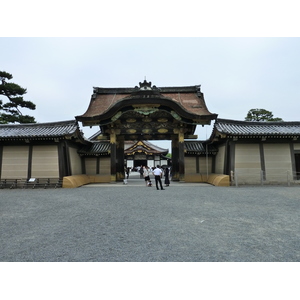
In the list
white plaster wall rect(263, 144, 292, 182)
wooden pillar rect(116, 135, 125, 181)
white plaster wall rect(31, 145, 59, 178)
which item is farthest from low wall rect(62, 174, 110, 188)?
white plaster wall rect(263, 144, 292, 182)

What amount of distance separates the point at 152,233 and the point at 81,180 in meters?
11.5

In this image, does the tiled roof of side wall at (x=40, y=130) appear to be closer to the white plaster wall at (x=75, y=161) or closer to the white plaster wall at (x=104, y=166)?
the white plaster wall at (x=75, y=161)

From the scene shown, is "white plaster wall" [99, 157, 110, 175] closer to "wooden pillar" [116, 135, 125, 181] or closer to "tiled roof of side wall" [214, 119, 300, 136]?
"wooden pillar" [116, 135, 125, 181]

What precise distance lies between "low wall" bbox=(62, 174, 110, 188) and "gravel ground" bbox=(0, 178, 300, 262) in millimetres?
6102

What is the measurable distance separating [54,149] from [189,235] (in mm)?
12454

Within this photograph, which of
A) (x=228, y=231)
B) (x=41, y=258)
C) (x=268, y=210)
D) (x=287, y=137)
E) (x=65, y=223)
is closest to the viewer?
(x=41, y=258)

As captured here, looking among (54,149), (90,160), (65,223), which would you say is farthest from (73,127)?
(65,223)

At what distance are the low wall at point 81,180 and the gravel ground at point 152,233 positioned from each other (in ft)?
20.0

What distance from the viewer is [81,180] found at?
14641mm

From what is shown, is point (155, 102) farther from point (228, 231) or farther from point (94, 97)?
point (228, 231)

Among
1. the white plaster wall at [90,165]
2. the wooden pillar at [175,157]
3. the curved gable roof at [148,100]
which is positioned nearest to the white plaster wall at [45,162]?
the curved gable roof at [148,100]

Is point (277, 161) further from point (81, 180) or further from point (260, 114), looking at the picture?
point (260, 114)

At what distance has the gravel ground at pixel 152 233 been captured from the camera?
10.7 ft

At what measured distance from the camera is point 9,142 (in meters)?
14.1
